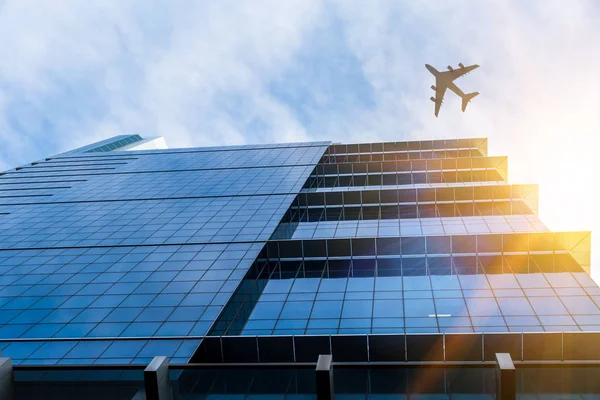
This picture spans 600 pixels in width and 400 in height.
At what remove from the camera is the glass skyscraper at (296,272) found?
2347cm

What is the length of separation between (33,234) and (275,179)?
2324 cm

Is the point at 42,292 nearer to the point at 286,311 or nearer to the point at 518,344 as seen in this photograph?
the point at 286,311

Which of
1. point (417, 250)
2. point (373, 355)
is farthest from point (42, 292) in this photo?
point (417, 250)

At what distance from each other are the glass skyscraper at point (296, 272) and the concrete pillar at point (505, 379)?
13169mm

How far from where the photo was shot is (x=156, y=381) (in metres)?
10.6

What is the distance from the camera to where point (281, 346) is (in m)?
23.7

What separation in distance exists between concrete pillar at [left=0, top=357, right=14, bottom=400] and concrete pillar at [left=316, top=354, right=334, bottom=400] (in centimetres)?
654

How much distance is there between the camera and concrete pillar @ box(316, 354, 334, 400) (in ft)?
33.1

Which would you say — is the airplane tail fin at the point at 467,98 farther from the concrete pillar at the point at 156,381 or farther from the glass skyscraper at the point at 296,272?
the concrete pillar at the point at 156,381

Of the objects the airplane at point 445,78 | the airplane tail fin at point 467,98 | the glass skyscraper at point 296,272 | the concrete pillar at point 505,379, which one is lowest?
the glass skyscraper at point 296,272

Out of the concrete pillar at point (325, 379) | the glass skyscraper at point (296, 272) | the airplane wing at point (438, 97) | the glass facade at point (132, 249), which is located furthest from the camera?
the airplane wing at point (438, 97)

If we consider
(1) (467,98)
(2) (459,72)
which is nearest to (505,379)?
(2) (459,72)

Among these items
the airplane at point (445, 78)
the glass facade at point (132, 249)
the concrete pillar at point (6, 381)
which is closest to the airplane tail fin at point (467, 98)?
the airplane at point (445, 78)

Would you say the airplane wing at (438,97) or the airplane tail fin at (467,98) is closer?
the airplane wing at (438,97)
